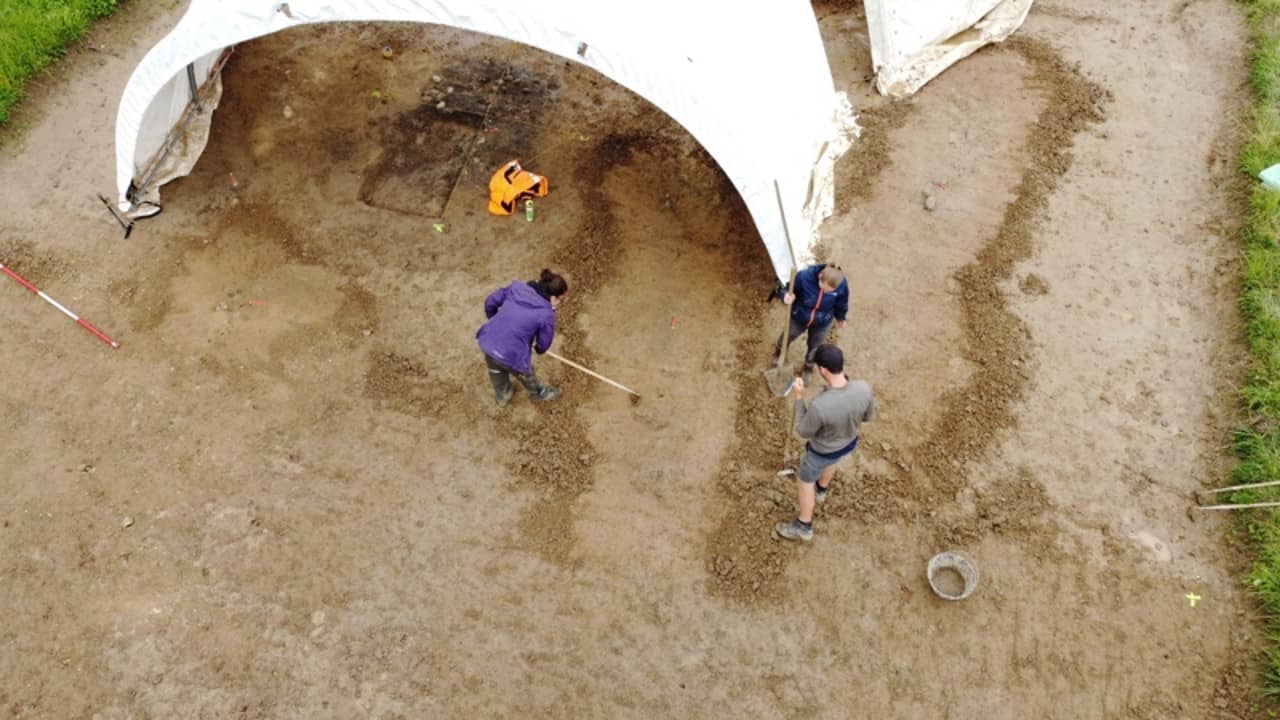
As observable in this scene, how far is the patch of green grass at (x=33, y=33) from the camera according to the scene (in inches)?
349

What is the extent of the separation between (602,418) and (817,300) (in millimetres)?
2053

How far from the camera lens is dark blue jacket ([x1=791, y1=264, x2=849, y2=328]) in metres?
5.67

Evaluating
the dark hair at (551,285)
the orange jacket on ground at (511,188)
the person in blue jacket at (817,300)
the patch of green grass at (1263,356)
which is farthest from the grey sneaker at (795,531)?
the orange jacket on ground at (511,188)

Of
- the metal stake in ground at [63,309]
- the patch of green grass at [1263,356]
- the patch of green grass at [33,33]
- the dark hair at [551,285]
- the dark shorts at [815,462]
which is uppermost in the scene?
the patch of green grass at [33,33]

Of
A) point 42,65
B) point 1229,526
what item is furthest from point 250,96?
point 1229,526

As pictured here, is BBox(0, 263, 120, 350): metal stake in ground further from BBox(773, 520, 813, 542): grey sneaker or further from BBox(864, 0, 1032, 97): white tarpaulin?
BBox(864, 0, 1032, 97): white tarpaulin

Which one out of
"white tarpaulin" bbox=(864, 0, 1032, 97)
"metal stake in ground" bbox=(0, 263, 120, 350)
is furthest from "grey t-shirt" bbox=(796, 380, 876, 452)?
"metal stake in ground" bbox=(0, 263, 120, 350)

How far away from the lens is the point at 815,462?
512 cm

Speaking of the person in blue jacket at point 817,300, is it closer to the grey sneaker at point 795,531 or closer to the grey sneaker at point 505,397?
the grey sneaker at point 795,531

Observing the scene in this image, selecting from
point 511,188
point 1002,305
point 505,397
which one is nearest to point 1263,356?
point 1002,305

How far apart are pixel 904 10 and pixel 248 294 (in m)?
8.00

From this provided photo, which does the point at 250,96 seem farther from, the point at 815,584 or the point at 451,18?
the point at 815,584

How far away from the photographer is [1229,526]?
5.79 metres

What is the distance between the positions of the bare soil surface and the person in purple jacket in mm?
884
